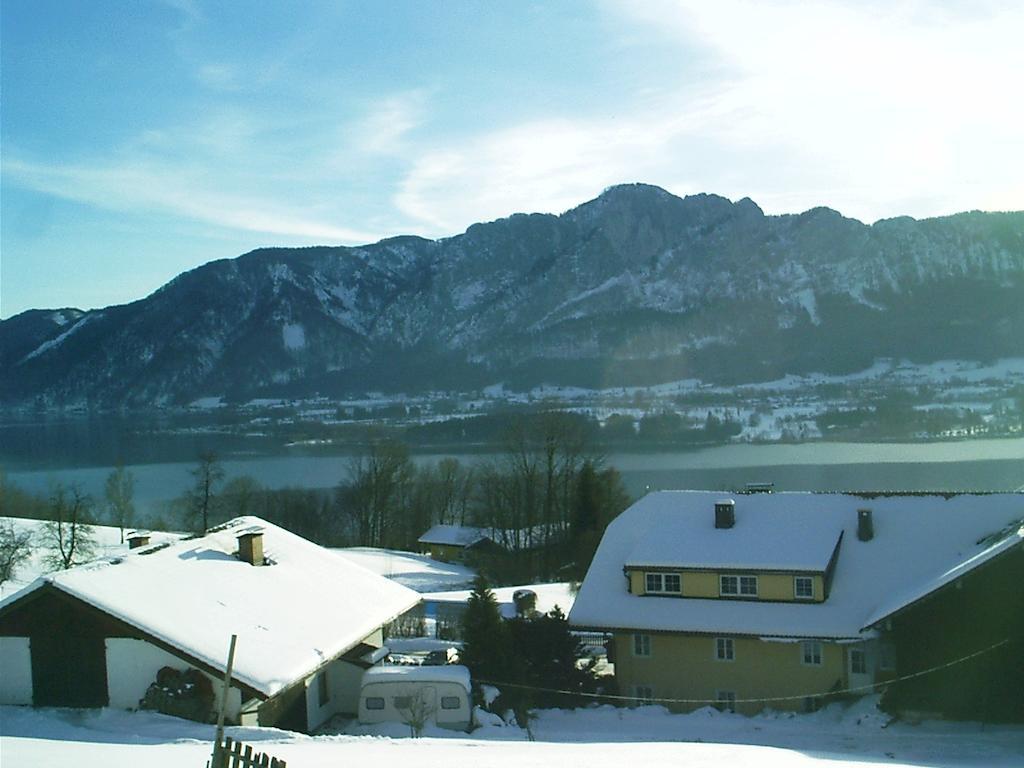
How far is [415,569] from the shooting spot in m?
36.6

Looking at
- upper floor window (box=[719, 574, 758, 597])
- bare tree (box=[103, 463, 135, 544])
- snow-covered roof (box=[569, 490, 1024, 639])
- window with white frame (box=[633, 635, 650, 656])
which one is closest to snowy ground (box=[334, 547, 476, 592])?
bare tree (box=[103, 463, 135, 544])

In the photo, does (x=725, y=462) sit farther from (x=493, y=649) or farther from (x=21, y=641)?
(x=21, y=641)

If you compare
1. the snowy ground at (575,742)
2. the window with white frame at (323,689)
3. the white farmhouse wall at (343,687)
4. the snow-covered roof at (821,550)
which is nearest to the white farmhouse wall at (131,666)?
the snowy ground at (575,742)

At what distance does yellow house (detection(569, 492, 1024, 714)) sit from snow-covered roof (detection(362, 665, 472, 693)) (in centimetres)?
385

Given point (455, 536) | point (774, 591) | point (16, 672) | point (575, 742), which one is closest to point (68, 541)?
point (455, 536)

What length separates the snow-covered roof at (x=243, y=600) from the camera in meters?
11.9

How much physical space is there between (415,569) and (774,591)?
21.9 meters

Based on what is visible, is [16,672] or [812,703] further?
[812,703]

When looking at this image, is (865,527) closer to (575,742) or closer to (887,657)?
(887,657)

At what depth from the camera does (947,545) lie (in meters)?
17.4

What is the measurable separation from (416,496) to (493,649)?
38759mm

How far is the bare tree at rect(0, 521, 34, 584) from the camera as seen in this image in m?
27.0

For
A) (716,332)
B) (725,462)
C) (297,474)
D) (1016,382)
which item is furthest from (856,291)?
(297,474)

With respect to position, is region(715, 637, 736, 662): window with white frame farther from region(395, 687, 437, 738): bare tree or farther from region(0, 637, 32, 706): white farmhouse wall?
region(0, 637, 32, 706): white farmhouse wall
